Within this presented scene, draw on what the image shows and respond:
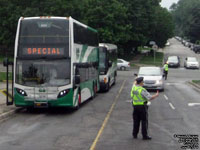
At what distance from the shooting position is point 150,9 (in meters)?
69.9

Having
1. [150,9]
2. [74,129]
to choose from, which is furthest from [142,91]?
[150,9]

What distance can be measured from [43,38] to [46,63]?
1.12m

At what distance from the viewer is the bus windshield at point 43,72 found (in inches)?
659

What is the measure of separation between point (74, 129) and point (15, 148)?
10.5 ft

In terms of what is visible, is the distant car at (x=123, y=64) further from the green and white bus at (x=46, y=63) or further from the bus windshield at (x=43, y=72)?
the bus windshield at (x=43, y=72)

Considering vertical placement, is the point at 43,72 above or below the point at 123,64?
above

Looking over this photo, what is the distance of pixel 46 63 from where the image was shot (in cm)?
1691

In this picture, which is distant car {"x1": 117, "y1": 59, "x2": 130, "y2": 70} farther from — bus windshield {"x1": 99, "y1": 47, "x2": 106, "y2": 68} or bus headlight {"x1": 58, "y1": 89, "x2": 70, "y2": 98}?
bus headlight {"x1": 58, "y1": 89, "x2": 70, "y2": 98}

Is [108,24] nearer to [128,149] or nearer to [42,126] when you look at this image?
[42,126]

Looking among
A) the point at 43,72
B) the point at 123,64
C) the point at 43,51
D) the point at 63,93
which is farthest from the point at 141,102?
the point at 123,64

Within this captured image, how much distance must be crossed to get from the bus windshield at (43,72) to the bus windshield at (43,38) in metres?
0.30

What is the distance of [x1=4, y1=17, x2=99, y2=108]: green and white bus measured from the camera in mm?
16625

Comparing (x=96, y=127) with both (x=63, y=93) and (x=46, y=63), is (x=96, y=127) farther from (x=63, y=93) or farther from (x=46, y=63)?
(x=46, y=63)

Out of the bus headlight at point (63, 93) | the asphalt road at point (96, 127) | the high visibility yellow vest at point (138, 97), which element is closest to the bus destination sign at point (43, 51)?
the bus headlight at point (63, 93)
